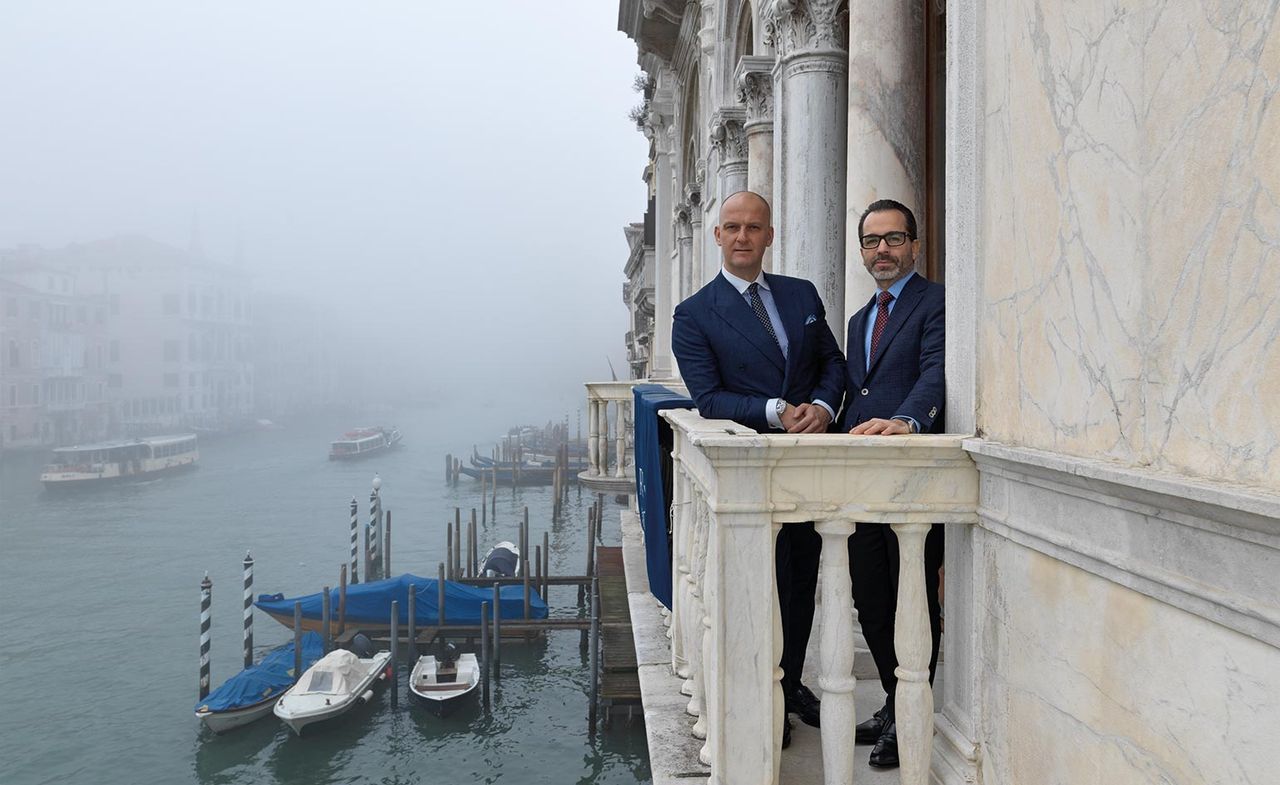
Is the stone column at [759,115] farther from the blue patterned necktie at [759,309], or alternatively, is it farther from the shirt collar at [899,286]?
the shirt collar at [899,286]

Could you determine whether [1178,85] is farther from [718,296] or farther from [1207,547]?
[718,296]

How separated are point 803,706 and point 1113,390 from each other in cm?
165

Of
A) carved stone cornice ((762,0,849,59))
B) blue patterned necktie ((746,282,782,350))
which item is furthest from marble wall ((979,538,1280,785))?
carved stone cornice ((762,0,849,59))

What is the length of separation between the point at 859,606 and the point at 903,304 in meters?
0.96

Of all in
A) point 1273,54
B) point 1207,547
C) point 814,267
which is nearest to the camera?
point 1273,54

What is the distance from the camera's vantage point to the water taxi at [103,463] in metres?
59.8

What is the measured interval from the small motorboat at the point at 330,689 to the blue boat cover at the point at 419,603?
1898mm

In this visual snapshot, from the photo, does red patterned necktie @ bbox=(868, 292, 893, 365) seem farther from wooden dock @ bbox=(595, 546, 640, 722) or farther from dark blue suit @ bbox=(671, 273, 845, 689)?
wooden dock @ bbox=(595, 546, 640, 722)

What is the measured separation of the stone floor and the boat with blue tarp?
18.7 metres

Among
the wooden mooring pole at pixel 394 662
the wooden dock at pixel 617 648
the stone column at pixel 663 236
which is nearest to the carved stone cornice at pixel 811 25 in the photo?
the stone column at pixel 663 236

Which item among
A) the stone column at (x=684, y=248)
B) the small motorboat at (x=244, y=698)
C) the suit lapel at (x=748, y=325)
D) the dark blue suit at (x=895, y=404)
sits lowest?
the small motorboat at (x=244, y=698)

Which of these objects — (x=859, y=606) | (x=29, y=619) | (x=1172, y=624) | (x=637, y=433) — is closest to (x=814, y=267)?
(x=637, y=433)

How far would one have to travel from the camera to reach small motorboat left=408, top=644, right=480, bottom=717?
1977 cm

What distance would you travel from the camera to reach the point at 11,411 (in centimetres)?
7738
